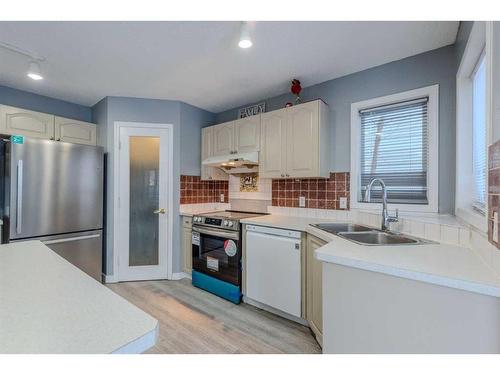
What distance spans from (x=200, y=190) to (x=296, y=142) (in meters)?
1.58

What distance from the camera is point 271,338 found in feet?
6.21

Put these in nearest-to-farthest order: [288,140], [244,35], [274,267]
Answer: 1. [244,35]
2. [274,267]
3. [288,140]

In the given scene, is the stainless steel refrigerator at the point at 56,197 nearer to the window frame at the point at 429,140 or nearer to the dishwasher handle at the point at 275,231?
the dishwasher handle at the point at 275,231

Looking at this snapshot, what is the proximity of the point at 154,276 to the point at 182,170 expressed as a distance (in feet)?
4.54

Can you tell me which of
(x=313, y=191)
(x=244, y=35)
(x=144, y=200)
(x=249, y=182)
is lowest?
(x=144, y=200)

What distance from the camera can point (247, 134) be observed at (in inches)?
112

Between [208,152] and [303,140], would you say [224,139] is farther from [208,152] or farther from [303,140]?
[303,140]

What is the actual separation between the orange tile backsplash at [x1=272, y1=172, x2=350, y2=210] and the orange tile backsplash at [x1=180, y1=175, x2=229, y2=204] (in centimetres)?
92

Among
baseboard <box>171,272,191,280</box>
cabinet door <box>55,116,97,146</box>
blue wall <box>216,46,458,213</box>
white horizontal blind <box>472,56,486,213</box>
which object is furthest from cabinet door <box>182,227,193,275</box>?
white horizontal blind <box>472,56,486,213</box>

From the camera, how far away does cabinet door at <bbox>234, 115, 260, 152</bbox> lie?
2.76m

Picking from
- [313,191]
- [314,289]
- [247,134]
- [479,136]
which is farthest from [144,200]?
[479,136]

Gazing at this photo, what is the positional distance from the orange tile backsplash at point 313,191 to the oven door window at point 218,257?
2.65 ft

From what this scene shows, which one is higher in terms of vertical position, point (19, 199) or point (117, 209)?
point (19, 199)

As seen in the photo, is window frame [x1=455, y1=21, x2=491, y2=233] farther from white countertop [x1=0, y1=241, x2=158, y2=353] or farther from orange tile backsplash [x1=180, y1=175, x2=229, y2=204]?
orange tile backsplash [x1=180, y1=175, x2=229, y2=204]
